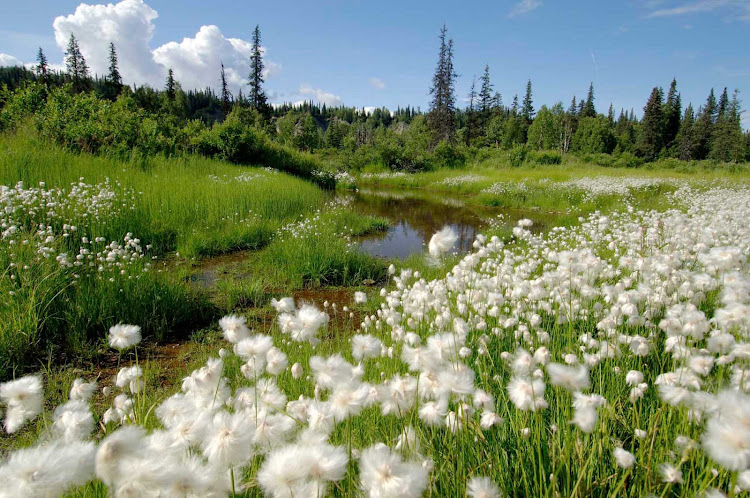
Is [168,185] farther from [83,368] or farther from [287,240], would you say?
[83,368]

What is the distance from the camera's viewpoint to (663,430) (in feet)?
5.99

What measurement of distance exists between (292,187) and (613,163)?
119ft

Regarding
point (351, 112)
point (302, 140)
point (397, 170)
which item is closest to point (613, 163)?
point (397, 170)

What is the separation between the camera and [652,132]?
5097 cm

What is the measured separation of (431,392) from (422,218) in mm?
14029

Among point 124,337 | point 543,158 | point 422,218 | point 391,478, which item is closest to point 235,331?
point 124,337

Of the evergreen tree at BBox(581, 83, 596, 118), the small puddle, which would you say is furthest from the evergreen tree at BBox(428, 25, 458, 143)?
the evergreen tree at BBox(581, 83, 596, 118)

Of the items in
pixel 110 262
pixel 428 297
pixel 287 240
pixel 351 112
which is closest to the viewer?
pixel 428 297

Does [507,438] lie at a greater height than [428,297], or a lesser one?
lesser

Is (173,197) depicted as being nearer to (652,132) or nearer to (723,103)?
(652,132)

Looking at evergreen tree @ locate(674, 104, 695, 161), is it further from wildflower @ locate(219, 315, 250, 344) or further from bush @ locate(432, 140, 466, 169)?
wildflower @ locate(219, 315, 250, 344)

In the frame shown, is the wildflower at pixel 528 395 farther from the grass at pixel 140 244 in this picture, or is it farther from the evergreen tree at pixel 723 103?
the evergreen tree at pixel 723 103

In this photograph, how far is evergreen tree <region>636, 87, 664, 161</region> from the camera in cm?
5053

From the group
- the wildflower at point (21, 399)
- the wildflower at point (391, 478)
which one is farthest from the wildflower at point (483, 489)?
the wildflower at point (21, 399)
